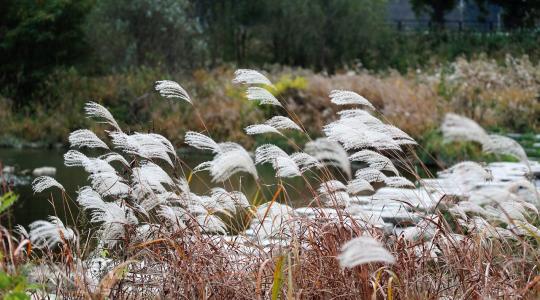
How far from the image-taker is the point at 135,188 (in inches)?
135

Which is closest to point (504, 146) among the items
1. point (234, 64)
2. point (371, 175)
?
point (371, 175)

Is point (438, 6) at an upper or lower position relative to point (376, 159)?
lower

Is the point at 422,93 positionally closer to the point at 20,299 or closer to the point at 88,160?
the point at 88,160

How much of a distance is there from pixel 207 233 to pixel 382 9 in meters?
21.2

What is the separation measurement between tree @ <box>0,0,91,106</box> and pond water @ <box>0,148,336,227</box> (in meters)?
4.25

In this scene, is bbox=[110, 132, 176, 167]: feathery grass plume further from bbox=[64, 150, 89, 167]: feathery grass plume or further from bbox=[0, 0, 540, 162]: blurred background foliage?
bbox=[0, 0, 540, 162]: blurred background foliage

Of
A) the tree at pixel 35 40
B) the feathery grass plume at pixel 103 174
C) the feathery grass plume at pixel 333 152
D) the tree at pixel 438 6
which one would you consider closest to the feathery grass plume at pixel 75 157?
the feathery grass plume at pixel 103 174

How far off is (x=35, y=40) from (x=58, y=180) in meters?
9.37

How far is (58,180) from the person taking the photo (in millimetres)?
10156

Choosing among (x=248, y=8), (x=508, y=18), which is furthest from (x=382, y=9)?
(x=508, y=18)

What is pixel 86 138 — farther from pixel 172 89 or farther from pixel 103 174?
pixel 172 89

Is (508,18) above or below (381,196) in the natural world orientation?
below

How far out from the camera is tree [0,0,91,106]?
18500mm

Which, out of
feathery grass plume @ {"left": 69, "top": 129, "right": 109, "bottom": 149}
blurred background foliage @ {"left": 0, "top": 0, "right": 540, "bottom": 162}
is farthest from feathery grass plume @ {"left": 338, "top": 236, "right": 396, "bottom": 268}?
blurred background foliage @ {"left": 0, "top": 0, "right": 540, "bottom": 162}
